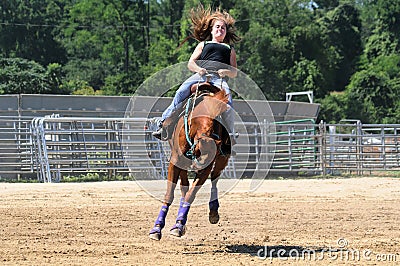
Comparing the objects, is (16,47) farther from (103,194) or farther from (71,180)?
(103,194)

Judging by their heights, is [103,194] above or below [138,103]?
below

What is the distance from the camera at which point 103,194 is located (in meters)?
14.9

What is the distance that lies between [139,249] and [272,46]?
58.9 meters

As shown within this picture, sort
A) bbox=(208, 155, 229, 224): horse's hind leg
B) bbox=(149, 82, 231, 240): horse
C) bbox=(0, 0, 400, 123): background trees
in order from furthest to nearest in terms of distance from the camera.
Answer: bbox=(0, 0, 400, 123): background trees
bbox=(208, 155, 229, 224): horse's hind leg
bbox=(149, 82, 231, 240): horse

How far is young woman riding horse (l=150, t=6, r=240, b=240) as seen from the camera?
8023mm

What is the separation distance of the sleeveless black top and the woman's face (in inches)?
10.2

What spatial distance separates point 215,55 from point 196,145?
1.18 meters

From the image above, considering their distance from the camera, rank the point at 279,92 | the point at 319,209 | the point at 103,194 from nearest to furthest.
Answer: the point at 319,209
the point at 103,194
the point at 279,92

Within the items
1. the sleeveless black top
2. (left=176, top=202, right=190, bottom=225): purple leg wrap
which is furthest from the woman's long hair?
(left=176, top=202, right=190, bottom=225): purple leg wrap

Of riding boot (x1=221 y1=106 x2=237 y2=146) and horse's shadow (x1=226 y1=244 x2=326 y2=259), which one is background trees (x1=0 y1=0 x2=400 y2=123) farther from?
horse's shadow (x1=226 y1=244 x2=326 y2=259)

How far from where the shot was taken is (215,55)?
8.59m

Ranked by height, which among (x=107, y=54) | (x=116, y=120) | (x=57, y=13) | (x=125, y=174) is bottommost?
(x=125, y=174)

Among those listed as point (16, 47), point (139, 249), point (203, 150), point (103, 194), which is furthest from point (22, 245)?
point (16, 47)

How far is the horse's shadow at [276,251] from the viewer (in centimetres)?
752
